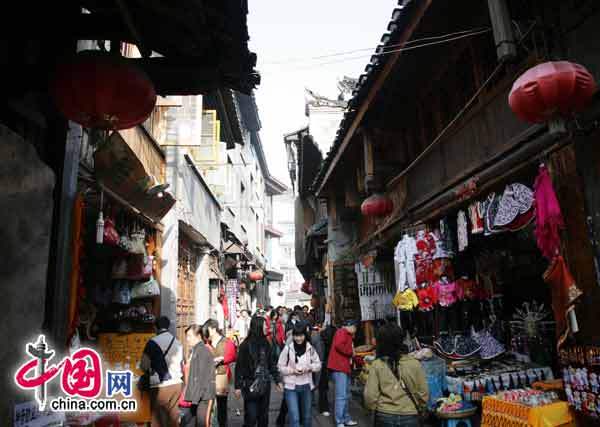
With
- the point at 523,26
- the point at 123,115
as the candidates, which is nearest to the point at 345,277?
the point at 523,26

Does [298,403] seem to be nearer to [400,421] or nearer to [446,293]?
[400,421]

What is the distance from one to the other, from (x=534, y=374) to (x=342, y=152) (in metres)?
6.65

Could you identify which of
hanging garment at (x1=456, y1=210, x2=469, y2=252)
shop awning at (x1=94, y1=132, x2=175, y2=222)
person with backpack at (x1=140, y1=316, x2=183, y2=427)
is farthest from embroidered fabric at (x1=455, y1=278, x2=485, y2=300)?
shop awning at (x1=94, y1=132, x2=175, y2=222)

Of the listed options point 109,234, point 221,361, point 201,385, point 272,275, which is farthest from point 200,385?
point 272,275

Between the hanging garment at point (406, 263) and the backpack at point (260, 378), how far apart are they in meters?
3.27

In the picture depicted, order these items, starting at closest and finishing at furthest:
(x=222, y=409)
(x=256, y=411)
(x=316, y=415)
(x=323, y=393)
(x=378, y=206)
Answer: (x=256, y=411), (x=222, y=409), (x=316, y=415), (x=323, y=393), (x=378, y=206)

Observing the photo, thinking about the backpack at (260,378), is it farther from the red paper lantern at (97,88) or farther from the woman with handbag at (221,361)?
the red paper lantern at (97,88)

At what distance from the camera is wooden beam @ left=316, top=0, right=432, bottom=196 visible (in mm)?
6438

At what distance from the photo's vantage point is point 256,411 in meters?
7.13

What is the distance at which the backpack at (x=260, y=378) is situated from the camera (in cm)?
704

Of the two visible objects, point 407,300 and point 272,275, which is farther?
point 272,275

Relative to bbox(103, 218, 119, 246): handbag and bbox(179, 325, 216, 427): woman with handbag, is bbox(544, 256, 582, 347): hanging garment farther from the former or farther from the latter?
bbox(103, 218, 119, 246): handbag

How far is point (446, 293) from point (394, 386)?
3.48 m

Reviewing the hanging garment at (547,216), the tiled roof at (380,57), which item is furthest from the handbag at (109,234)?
the hanging garment at (547,216)
